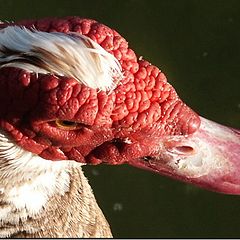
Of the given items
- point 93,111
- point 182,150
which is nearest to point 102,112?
point 93,111

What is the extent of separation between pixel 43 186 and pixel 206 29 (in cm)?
218

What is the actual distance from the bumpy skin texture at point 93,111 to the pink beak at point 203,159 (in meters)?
0.03

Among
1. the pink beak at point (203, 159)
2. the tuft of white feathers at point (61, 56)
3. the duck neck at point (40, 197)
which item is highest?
the tuft of white feathers at point (61, 56)

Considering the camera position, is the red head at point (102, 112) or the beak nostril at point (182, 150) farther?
the beak nostril at point (182, 150)

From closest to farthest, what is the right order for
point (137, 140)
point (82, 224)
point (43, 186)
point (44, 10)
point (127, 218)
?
point (137, 140) < point (43, 186) < point (82, 224) < point (127, 218) < point (44, 10)

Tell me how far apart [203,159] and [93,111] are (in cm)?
39

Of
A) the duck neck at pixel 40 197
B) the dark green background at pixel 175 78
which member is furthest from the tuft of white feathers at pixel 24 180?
the dark green background at pixel 175 78

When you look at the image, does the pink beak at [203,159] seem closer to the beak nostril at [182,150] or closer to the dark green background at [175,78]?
the beak nostril at [182,150]

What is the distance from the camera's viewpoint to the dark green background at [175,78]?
4094 millimetres

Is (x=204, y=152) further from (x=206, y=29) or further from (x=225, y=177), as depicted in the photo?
(x=206, y=29)

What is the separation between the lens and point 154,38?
4336 millimetres

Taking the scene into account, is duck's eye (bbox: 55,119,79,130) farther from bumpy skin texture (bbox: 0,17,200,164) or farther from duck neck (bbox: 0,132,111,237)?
duck neck (bbox: 0,132,111,237)

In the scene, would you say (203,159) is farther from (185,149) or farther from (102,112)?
(102,112)

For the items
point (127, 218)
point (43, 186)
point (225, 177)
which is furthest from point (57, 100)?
point (127, 218)
